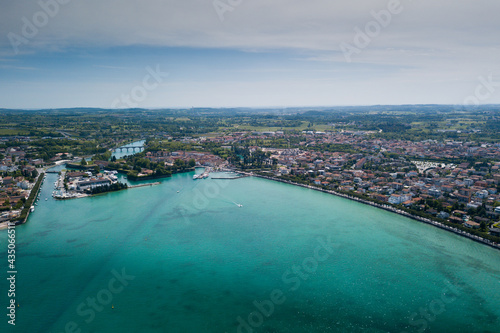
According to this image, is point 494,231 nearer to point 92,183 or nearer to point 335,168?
point 335,168

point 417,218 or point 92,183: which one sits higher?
point 92,183

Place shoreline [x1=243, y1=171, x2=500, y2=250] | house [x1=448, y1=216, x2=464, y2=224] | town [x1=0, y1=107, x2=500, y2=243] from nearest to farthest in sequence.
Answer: shoreline [x1=243, y1=171, x2=500, y2=250] < house [x1=448, y1=216, x2=464, y2=224] < town [x1=0, y1=107, x2=500, y2=243]

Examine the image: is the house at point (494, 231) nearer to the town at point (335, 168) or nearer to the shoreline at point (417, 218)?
the town at point (335, 168)

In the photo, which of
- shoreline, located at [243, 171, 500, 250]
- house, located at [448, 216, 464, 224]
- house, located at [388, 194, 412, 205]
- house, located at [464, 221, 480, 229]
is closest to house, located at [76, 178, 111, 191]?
shoreline, located at [243, 171, 500, 250]

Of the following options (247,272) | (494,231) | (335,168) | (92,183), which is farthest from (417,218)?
(92,183)

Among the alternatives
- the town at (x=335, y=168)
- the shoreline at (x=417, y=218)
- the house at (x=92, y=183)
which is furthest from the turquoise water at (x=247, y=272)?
the house at (x=92, y=183)

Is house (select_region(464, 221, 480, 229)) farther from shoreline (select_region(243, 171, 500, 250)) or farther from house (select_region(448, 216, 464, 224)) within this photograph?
shoreline (select_region(243, 171, 500, 250))

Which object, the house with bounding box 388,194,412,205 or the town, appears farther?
the house with bounding box 388,194,412,205

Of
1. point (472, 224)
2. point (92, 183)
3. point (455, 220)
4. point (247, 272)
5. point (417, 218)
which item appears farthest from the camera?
point (92, 183)

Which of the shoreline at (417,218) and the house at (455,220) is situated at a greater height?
the house at (455,220)
